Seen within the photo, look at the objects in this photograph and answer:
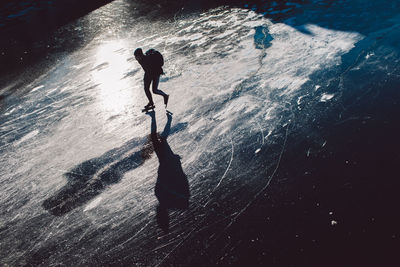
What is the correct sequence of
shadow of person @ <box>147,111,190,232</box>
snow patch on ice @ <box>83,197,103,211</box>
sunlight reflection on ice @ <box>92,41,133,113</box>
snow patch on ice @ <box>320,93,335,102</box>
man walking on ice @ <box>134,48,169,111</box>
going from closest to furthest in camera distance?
1. shadow of person @ <box>147,111,190,232</box>
2. snow patch on ice @ <box>83,197,103,211</box>
3. snow patch on ice @ <box>320,93,335,102</box>
4. man walking on ice @ <box>134,48,169,111</box>
5. sunlight reflection on ice @ <box>92,41,133,113</box>

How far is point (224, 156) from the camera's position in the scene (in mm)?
3832

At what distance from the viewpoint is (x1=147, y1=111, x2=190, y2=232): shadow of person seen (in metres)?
3.23

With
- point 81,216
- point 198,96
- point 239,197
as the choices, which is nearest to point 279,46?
point 198,96

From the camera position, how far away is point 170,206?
10.7ft

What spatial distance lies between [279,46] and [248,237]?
522 cm

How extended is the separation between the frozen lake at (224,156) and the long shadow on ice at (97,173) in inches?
0.8

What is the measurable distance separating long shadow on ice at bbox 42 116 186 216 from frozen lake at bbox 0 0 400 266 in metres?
0.02

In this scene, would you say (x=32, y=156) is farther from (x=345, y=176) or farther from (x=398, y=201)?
(x=398, y=201)

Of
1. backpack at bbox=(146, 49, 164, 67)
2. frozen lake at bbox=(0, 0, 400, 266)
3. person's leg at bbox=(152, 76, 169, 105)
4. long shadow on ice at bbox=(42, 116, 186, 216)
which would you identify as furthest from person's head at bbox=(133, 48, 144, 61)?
long shadow on ice at bbox=(42, 116, 186, 216)

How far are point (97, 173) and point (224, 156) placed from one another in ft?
6.65

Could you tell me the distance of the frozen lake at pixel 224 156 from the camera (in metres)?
2.69

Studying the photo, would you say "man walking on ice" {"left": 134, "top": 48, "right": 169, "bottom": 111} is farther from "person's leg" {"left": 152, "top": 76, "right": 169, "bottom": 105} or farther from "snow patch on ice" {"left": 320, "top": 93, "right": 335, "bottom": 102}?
"snow patch on ice" {"left": 320, "top": 93, "right": 335, "bottom": 102}

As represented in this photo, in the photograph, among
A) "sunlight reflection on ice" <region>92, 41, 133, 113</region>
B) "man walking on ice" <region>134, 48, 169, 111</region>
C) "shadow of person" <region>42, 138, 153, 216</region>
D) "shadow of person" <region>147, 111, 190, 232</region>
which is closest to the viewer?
"shadow of person" <region>147, 111, 190, 232</region>

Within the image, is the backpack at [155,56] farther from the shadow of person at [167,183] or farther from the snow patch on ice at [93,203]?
the snow patch on ice at [93,203]
